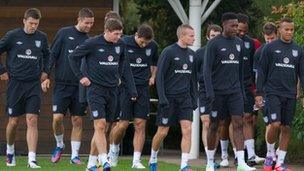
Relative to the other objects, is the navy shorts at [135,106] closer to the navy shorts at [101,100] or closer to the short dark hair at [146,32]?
the short dark hair at [146,32]

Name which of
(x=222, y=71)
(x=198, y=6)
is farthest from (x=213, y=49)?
(x=198, y=6)

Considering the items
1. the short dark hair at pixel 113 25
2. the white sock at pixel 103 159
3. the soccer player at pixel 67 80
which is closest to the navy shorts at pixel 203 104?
the soccer player at pixel 67 80

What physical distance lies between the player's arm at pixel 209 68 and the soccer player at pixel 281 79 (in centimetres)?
89

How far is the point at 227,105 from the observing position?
15008 mm

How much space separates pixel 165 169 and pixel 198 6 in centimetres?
410

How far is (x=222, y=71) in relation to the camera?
49.1 ft

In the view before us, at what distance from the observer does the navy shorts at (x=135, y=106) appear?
16.2 meters

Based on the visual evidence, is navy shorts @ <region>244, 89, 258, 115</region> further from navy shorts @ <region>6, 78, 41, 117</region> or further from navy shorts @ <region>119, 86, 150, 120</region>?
navy shorts @ <region>6, 78, 41, 117</region>

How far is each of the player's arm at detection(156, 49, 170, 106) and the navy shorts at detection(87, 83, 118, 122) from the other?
0.76 metres

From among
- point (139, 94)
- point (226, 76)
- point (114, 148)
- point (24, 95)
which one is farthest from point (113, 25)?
point (114, 148)

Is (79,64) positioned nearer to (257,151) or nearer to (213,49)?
(213,49)

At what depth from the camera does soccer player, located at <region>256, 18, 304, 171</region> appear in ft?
49.6

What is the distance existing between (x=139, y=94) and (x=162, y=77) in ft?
5.08

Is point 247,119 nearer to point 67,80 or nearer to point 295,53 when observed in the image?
point 295,53
